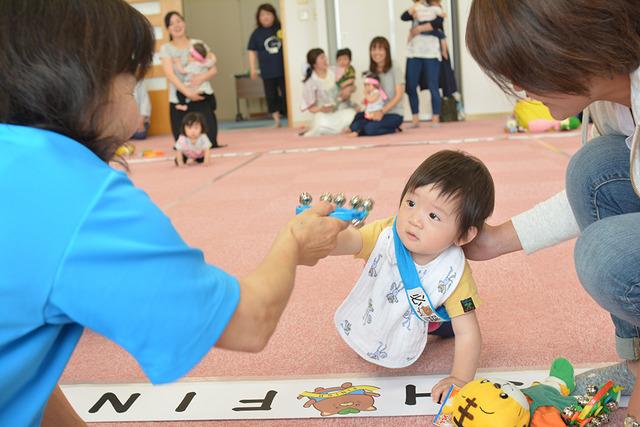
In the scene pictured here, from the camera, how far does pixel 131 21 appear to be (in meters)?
0.73

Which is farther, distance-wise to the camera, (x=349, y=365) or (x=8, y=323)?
(x=349, y=365)

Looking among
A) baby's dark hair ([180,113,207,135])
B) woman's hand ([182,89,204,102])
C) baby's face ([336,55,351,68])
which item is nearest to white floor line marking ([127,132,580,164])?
baby's dark hair ([180,113,207,135])

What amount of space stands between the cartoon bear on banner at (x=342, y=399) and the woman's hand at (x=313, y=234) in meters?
→ 0.36

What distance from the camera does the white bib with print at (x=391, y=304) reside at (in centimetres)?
121

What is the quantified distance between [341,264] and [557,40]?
124cm

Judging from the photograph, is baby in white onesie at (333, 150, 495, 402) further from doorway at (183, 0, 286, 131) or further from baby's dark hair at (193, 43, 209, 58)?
doorway at (183, 0, 286, 131)

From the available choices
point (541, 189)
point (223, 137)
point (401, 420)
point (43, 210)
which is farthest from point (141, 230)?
point (223, 137)

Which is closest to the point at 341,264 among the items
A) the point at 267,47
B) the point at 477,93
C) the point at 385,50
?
the point at 385,50

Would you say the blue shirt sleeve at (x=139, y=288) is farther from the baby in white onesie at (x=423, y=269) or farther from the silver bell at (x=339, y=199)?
the baby in white onesie at (x=423, y=269)

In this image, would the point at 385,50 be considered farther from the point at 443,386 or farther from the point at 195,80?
the point at 443,386

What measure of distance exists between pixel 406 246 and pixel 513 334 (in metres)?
0.36

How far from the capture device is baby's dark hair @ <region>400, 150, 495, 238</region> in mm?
1154

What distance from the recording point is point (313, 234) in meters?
0.87

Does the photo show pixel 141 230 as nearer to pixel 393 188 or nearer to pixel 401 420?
pixel 401 420
